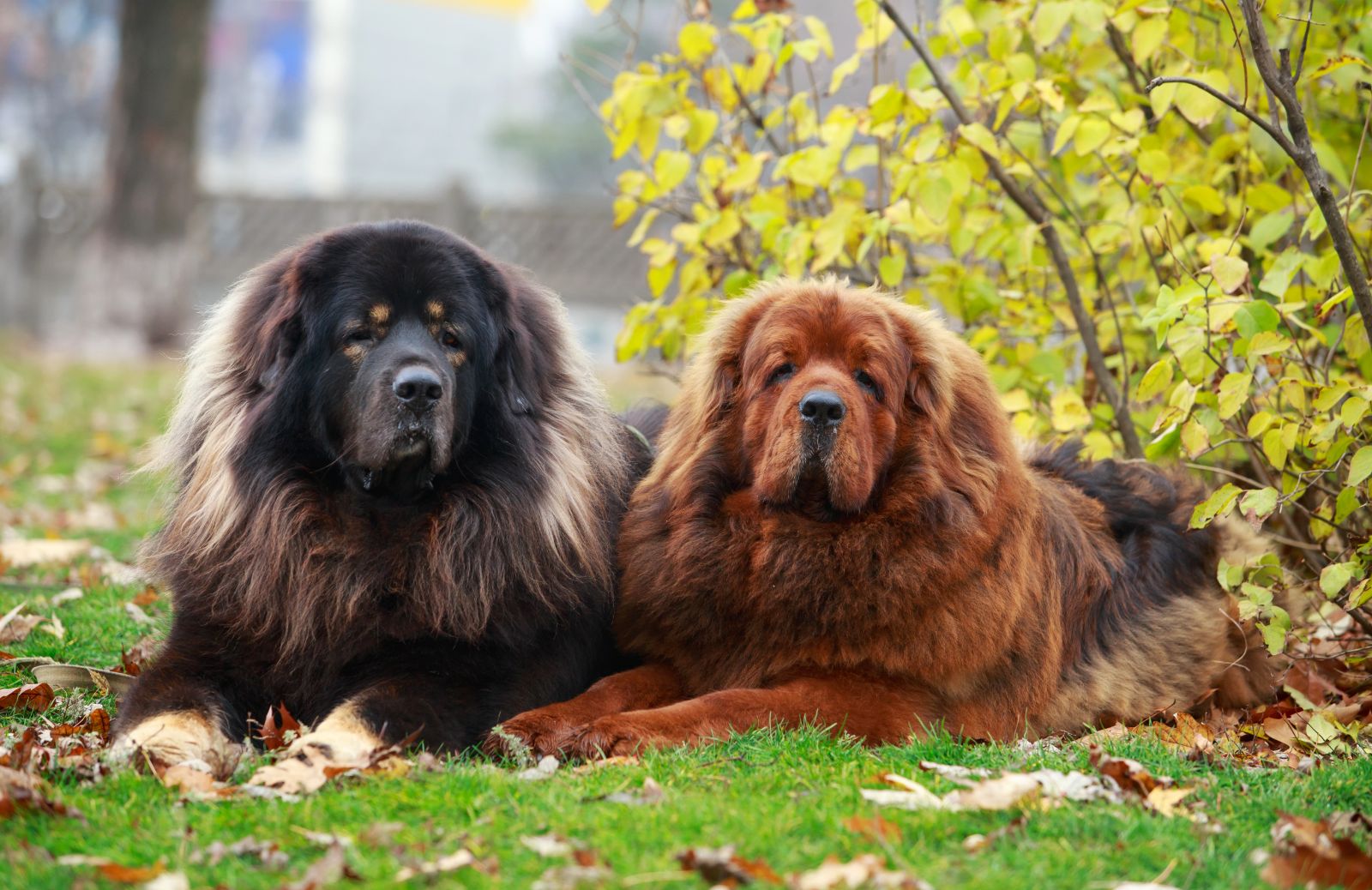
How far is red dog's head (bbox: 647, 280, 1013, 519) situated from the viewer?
410 centimetres

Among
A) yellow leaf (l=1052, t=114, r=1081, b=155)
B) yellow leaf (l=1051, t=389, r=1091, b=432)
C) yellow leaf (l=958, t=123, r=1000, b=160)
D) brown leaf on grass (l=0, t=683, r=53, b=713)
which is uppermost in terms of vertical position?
yellow leaf (l=1052, t=114, r=1081, b=155)

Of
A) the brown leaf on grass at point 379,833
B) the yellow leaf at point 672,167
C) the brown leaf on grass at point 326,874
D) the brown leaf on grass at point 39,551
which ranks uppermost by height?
the yellow leaf at point 672,167

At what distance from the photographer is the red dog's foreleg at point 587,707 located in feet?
12.7

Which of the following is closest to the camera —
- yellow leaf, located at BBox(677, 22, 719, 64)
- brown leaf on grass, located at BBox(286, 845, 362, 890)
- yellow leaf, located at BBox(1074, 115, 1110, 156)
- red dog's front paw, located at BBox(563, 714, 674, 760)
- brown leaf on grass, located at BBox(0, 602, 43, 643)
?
brown leaf on grass, located at BBox(286, 845, 362, 890)

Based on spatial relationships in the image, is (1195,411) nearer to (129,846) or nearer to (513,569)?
(513,569)

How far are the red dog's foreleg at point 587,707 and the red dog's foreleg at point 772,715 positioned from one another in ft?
0.24

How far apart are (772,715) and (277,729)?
5.01 ft

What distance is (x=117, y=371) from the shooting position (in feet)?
45.2

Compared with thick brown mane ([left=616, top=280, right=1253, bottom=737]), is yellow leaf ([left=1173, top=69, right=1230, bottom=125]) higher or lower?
higher

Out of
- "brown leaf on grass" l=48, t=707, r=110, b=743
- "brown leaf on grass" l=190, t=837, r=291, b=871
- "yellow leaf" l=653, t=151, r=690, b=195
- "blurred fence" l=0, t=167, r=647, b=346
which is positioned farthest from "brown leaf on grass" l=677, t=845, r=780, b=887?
"blurred fence" l=0, t=167, r=647, b=346

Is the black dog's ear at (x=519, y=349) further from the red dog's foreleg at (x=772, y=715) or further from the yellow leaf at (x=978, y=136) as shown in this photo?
the yellow leaf at (x=978, y=136)

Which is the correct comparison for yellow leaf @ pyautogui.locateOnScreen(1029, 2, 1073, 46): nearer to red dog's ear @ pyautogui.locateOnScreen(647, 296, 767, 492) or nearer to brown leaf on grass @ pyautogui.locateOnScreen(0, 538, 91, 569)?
red dog's ear @ pyautogui.locateOnScreen(647, 296, 767, 492)

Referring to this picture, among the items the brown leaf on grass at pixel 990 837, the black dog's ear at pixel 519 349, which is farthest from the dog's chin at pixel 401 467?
the brown leaf on grass at pixel 990 837

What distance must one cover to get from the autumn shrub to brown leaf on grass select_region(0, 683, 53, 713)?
2744mm
